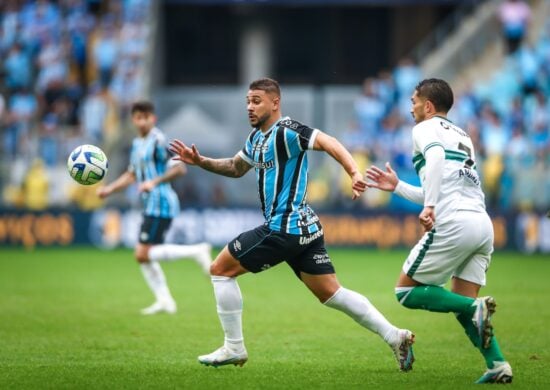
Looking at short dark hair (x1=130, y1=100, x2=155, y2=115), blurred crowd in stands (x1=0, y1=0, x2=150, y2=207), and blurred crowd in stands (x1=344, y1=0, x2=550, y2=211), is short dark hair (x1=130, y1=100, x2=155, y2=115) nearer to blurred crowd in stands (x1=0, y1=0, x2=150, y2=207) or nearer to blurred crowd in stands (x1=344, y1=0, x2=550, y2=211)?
blurred crowd in stands (x1=344, y1=0, x2=550, y2=211)

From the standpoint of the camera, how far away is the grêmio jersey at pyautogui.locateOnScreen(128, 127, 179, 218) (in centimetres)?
1469

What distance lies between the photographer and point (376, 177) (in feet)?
30.3

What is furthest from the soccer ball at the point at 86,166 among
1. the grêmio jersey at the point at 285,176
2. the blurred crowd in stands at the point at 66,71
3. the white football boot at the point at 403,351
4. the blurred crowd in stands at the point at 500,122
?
the blurred crowd in stands at the point at 66,71

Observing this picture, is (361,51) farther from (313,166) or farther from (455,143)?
(455,143)

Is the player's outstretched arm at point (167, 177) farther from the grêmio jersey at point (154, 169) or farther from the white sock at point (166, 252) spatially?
the white sock at point (166, 252)

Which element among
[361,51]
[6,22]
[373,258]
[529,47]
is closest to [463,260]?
[373,258]

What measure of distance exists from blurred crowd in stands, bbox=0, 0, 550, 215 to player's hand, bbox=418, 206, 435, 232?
16.4 meters

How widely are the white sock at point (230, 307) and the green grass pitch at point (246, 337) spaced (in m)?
0.29

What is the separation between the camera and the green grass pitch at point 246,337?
9203 millimetres

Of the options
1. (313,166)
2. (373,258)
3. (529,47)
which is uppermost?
(529,47)

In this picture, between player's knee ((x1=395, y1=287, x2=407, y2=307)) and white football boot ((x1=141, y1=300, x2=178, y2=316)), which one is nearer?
player's knee ((x1=395, y1=287, x2=407, y2=307))

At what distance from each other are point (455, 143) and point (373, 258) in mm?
15360

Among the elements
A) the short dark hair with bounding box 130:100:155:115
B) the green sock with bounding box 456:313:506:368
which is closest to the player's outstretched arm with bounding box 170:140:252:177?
the green sock with bounding box 456:313:506:368

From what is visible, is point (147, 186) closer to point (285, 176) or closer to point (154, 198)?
point (154, 198)
